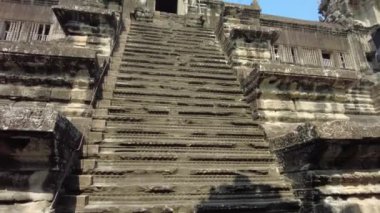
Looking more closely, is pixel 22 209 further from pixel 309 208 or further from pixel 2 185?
pixel 309 208

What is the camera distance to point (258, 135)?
431cm

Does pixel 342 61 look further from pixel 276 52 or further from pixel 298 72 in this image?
pixel 298 72

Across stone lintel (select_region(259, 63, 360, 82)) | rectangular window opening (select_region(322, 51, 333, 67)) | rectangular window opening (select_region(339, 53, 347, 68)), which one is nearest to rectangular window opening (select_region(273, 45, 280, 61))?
rectangular window opening (select_region(322, 51, 333, 67))

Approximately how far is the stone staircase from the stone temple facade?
0.6 inches

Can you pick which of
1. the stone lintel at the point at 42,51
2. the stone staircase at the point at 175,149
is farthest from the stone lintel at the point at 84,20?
the stone lintel at the point at 42,51

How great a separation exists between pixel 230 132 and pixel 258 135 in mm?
444

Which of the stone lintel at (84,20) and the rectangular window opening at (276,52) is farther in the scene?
the rectangular window opening at (276,52)

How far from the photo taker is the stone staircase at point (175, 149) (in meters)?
3.10

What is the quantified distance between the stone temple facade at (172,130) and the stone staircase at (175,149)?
16 mm

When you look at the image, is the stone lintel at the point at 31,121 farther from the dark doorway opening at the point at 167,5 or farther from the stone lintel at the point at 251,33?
the dark doorway opening at the point at 167,5

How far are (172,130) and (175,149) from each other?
39 centimetres

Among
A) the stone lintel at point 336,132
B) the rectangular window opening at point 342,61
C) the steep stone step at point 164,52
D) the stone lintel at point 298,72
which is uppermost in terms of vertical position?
the rectangular window opening at point 342,61

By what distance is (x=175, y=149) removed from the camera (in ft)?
12.6

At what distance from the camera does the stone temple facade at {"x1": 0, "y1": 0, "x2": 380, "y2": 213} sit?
8.02ft
